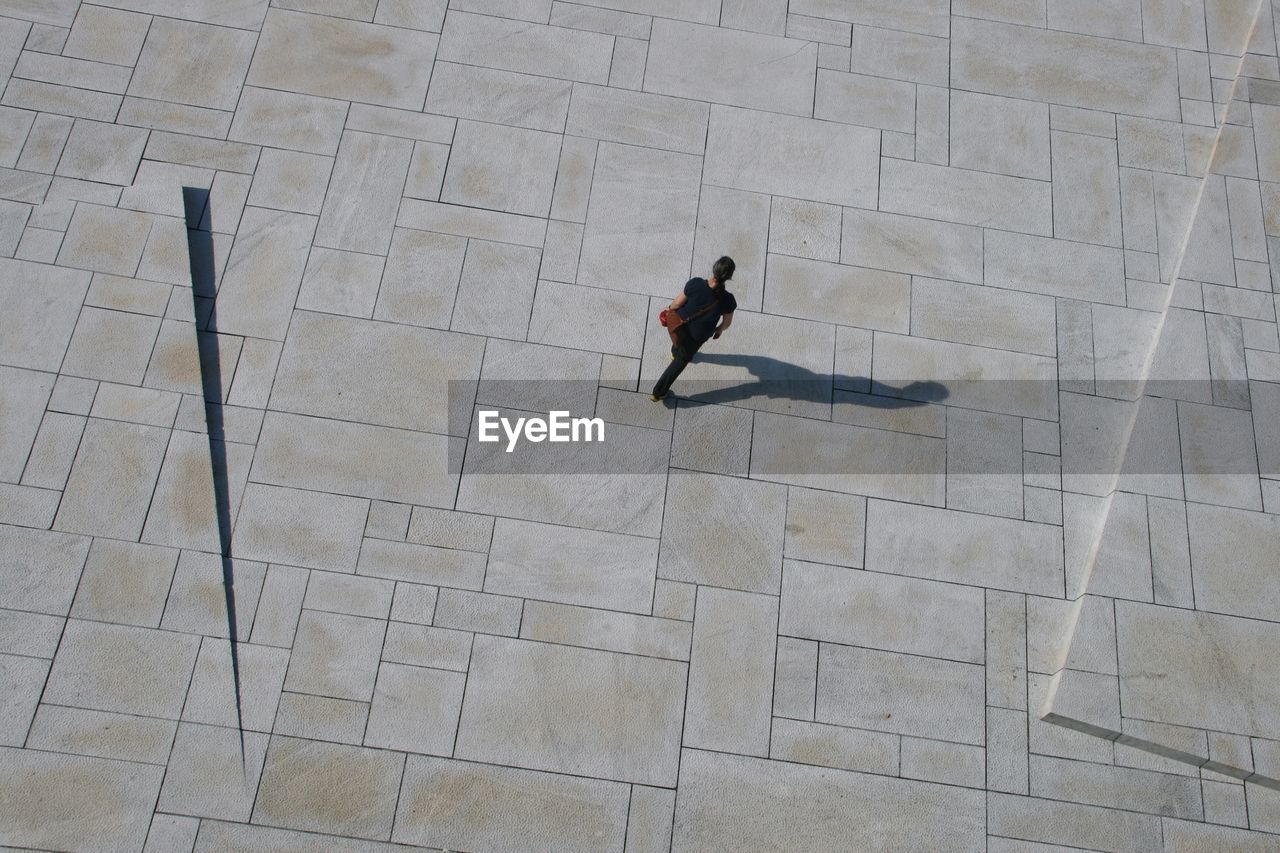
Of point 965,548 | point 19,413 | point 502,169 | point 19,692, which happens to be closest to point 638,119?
point 502,169

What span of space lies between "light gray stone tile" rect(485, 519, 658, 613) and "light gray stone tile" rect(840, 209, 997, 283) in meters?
2.99

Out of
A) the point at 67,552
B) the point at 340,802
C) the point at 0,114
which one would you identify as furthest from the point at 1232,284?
the point at 0,114

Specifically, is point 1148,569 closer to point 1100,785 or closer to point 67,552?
point 1100,785

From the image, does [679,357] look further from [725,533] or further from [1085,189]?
[1085,189]

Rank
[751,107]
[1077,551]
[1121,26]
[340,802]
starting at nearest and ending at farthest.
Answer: [340,802] → [1077,551] → [751,107] → [1121,26]

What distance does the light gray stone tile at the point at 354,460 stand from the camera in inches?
259

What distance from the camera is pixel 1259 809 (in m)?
6.17

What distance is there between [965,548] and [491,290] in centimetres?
398

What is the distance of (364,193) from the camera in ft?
24.5

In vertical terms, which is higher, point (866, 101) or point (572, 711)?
point (866, 101)

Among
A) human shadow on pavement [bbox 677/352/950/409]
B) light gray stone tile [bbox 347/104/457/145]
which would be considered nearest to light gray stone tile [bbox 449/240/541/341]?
light gray stone tile [bbox 347/104/457/145]

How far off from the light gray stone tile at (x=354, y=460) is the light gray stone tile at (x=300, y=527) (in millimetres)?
88

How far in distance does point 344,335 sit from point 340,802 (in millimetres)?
3234

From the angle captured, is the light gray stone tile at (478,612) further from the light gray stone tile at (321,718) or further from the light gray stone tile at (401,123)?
the light gray stone tile at (401,123)
